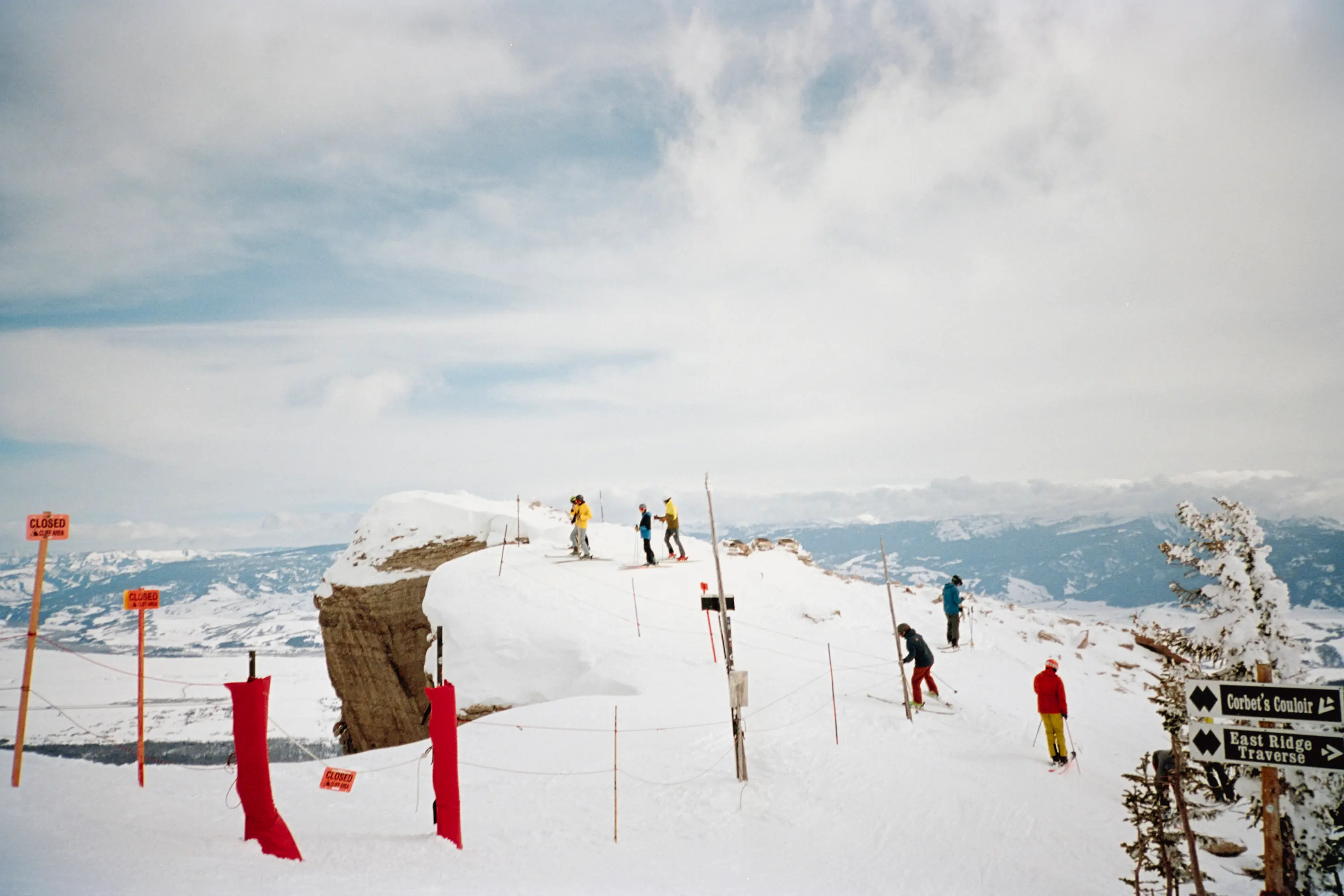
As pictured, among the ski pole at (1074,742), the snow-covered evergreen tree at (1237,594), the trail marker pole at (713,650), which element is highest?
the snow-covered evergreen tree at (1237,594)

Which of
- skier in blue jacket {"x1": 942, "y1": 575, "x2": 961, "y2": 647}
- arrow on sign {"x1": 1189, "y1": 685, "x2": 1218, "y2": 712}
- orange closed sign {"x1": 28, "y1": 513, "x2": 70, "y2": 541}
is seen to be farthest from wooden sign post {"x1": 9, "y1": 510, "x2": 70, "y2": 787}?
skier in blue jacket {"x1": 942, "y1": 575, "x2": 961, "y2": 647}

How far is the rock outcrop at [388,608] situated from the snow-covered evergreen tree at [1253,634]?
26303 mm

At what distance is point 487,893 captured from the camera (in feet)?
26.4

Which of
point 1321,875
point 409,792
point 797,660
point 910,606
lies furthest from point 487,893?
point 910,606

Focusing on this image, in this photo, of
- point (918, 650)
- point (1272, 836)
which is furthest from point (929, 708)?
point (1272, 836)

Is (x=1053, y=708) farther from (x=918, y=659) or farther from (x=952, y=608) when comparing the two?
(x=952, y=608)

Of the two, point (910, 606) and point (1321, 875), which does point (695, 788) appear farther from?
point (910, 606)

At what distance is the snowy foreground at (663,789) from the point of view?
28.6ft

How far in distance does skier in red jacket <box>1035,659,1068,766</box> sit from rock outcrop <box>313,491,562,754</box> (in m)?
23.2

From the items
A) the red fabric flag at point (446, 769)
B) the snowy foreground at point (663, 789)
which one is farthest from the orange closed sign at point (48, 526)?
the red fabric flag at point (446, 769)

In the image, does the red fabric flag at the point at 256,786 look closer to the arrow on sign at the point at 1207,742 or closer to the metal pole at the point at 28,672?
the metal pole at the point at 28,672

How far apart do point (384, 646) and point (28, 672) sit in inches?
801

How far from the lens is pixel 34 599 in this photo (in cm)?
1135

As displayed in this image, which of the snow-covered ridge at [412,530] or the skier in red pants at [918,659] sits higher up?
the snow-covered ridge at [412,530]
